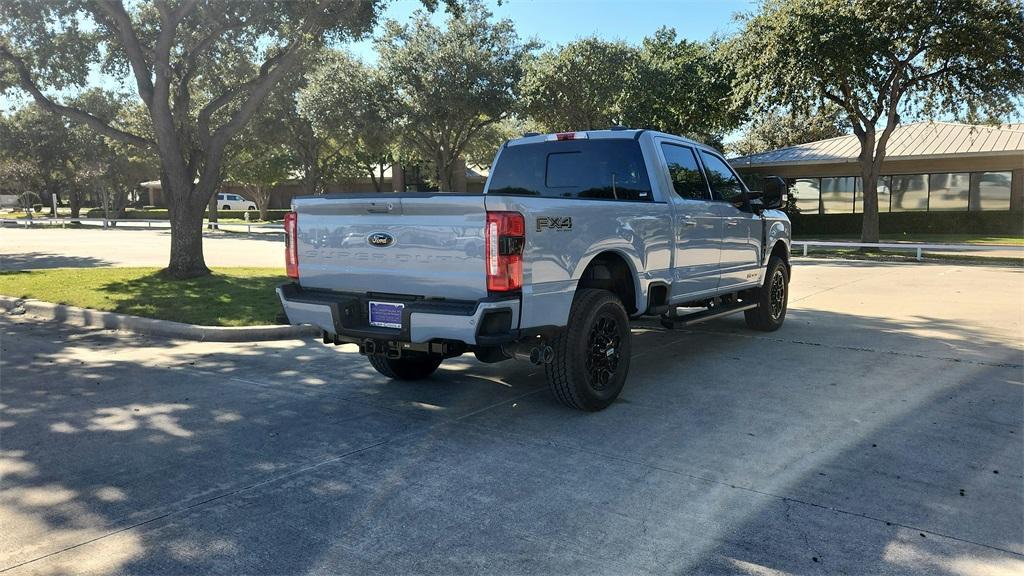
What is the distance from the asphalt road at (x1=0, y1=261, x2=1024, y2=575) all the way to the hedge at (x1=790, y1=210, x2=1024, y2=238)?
26241mm

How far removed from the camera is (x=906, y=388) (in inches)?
250

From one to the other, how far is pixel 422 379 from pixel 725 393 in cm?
266

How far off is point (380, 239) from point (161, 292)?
8018 millimetres

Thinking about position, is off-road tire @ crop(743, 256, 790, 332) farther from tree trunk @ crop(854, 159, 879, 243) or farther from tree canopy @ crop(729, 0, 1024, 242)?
tree trunk @ crop(854, 159, 879, 243)

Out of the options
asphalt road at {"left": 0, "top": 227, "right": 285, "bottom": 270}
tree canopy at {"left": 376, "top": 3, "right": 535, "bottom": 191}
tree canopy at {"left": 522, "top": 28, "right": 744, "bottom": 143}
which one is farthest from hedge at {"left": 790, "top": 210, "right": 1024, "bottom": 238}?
asphalt road at {"left": 0, "top": 227, "right": 285, "bottom": 270}

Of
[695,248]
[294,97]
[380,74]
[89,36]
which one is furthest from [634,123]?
[695,248]

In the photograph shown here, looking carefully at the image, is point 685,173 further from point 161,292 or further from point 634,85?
point 634,85

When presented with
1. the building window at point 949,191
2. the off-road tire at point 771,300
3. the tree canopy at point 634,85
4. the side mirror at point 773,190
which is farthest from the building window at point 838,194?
the side mirror at point 773,190

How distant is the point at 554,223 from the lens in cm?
499

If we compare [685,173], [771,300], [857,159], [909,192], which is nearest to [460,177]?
[857,159]

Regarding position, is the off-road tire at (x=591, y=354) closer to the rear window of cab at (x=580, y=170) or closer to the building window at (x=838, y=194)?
the rear window of cab at (x=580, y=170)

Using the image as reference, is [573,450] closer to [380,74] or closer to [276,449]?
[276,449]

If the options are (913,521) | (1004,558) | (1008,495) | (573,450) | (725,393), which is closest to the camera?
(1004,558)

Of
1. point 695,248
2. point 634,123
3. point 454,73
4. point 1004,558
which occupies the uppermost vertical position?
point 454,73
